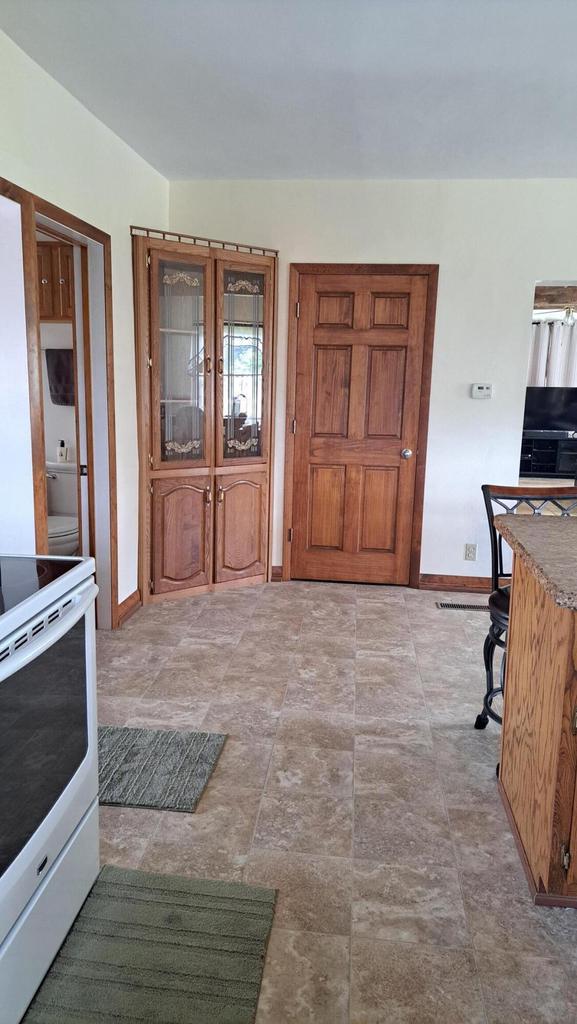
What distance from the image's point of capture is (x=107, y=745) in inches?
104

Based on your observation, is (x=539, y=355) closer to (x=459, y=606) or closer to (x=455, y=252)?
(x=455, y=252)

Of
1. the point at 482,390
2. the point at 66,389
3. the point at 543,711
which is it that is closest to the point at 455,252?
the point at 482,390

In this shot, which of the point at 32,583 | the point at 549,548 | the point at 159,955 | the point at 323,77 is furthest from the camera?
the point at 323,77

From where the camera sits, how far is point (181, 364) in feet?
14.0

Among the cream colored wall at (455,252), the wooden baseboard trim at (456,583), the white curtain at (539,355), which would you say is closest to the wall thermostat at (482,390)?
the cream colored wall at (455,252)

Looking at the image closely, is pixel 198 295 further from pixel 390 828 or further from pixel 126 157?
pixel 390 828

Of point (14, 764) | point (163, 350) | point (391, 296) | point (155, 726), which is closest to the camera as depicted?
point (14, 764)

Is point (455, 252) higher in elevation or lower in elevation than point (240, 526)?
higher

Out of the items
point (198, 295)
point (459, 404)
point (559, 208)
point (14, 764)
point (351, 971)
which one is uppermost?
point (559, 208)

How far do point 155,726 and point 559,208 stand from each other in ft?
12.9

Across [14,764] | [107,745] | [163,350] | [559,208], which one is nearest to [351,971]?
[14,764]

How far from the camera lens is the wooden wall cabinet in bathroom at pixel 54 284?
4.20 meters

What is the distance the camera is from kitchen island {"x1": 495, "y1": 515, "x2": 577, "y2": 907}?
168 cm

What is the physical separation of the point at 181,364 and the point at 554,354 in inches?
284
